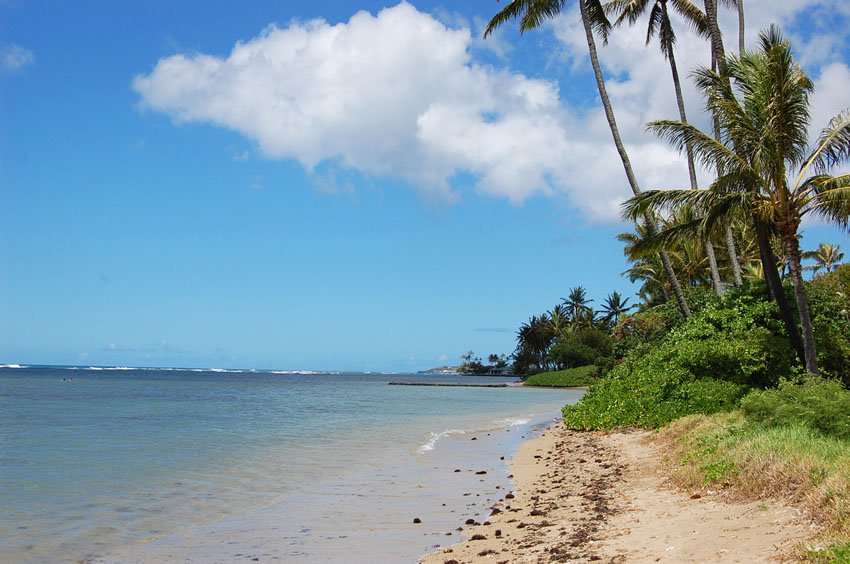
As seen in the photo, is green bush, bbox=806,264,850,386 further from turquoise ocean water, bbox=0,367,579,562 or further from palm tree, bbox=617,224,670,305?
palm tree, bbox=617,224,670,305

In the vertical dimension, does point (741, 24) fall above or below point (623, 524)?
above

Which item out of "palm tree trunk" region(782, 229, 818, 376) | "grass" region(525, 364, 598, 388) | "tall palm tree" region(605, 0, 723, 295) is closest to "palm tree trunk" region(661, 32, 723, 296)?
"tall palm tree" region(605, 0, 723, 295)

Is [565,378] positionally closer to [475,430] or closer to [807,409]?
[475,430]

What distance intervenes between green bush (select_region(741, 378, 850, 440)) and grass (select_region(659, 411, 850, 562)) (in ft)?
0.65

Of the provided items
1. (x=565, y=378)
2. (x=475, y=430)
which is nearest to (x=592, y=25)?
(x=475, y=430)

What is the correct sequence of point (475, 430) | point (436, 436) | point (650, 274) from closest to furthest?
point (436, 436) → point (475, 430) → point (650, 274)

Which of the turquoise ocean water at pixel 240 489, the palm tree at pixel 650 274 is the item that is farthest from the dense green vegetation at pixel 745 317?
the palm tree at pixel 650 274

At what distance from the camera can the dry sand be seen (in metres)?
5.90

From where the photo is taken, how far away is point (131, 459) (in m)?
16.4

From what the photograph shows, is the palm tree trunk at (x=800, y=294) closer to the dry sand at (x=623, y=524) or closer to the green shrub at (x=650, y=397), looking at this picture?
the green shrub at (x=650, y=397)

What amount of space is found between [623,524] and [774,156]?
986cm

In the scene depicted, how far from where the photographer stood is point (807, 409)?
9867 millimetres

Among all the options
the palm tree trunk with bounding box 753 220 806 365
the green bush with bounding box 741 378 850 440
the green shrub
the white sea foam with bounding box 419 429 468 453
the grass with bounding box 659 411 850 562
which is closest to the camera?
the grass with bounding box 659 411 850 562

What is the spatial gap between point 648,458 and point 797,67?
941 cm
